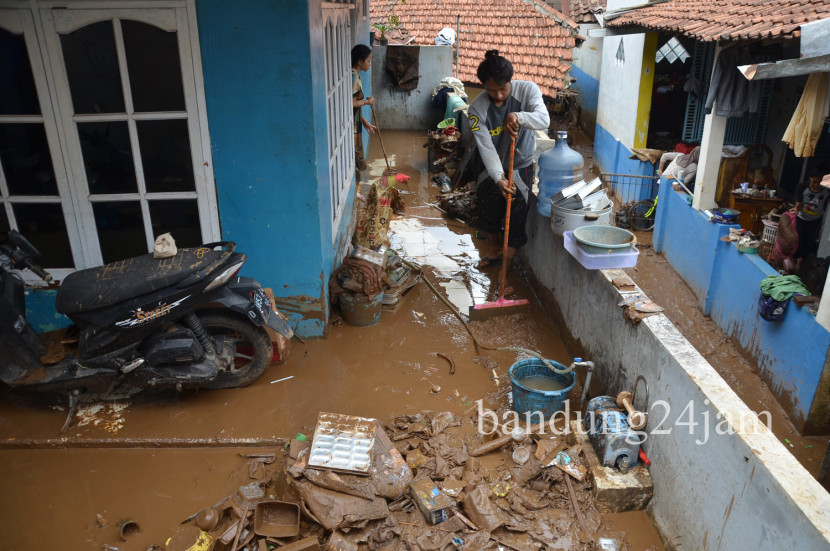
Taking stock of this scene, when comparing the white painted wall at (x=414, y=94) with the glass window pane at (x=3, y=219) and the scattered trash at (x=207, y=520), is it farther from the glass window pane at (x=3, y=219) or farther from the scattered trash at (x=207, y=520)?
the scattered trash at (x=207, y=520)

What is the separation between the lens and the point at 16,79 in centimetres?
453

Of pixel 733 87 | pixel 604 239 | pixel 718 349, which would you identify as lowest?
pixel 718 349

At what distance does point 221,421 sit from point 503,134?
4.31 meters

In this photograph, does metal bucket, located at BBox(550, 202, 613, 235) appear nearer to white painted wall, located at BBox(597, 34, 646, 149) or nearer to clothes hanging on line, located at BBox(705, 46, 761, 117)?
clothes hanging on line, located at BBox(705, 46, 761, 117)

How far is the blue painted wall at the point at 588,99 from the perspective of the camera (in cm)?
1770

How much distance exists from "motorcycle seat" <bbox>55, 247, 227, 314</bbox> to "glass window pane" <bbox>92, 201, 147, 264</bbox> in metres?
0.64

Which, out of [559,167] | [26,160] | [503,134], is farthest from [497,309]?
[26,160]

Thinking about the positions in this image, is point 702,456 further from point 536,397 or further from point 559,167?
point 559,167

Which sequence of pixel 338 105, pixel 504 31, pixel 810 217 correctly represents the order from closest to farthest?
1. pixel 810 217
2. pixel 338 105
3. pixel 504 31

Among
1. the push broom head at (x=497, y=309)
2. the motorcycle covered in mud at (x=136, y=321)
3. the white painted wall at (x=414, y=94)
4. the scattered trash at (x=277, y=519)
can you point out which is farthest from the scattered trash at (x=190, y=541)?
the white painted wall at (x=414, y=94)

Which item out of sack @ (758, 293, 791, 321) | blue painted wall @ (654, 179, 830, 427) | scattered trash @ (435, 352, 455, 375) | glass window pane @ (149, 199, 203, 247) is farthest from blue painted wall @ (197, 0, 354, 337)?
blue painted wall @ (654, 179, 830, 427)

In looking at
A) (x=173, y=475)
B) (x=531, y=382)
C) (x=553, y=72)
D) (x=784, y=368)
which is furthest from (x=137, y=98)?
(x=553, y=72)

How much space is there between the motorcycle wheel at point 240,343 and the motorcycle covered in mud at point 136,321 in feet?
0.04

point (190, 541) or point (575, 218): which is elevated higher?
point (575, 218)
